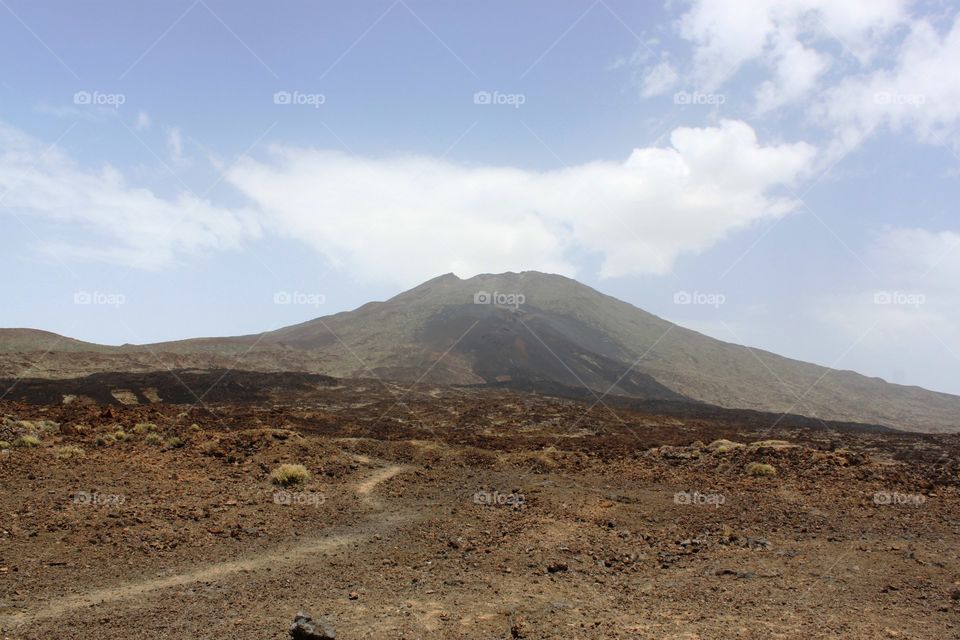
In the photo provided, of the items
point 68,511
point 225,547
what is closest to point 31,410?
point 68,511

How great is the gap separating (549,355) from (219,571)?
7898 cm

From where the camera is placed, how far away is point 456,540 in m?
11.1

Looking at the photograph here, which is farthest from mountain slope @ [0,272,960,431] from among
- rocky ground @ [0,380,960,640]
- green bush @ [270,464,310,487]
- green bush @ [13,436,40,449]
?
green bush @ [270,464,310,487]

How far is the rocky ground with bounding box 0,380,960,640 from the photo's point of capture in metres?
7.34

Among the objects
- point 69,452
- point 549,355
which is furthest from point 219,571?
point 549,355

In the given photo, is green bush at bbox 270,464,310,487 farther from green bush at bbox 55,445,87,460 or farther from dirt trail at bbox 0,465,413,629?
green bush at bbox 55,445,87,460

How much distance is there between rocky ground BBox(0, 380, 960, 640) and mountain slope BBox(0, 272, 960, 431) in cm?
4937

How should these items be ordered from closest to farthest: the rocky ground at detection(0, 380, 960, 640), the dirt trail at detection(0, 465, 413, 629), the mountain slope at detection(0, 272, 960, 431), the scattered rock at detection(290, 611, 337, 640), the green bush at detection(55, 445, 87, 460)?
the scattered rock at detection(290, 611, 337, 640) < the rocky ground at detection(0, 380, 960, 640) < the dirt trail at detection(0, 465, 413, 629) < the green bush at detection(55, 445, 87, 460) < the mountain slope at detection(0, 272, 960, 431)

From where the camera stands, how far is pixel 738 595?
26.5ft

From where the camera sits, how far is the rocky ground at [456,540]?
7.34 meters

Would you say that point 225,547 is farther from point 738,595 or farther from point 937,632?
point 937,632

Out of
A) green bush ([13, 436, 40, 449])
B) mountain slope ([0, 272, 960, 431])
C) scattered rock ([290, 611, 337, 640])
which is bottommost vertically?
scattered rock ([290, 611, 337, 640])

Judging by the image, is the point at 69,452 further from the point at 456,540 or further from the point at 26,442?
the point at 456,540

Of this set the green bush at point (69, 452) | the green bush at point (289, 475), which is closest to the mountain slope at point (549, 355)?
the green bush at point (69, 452)
